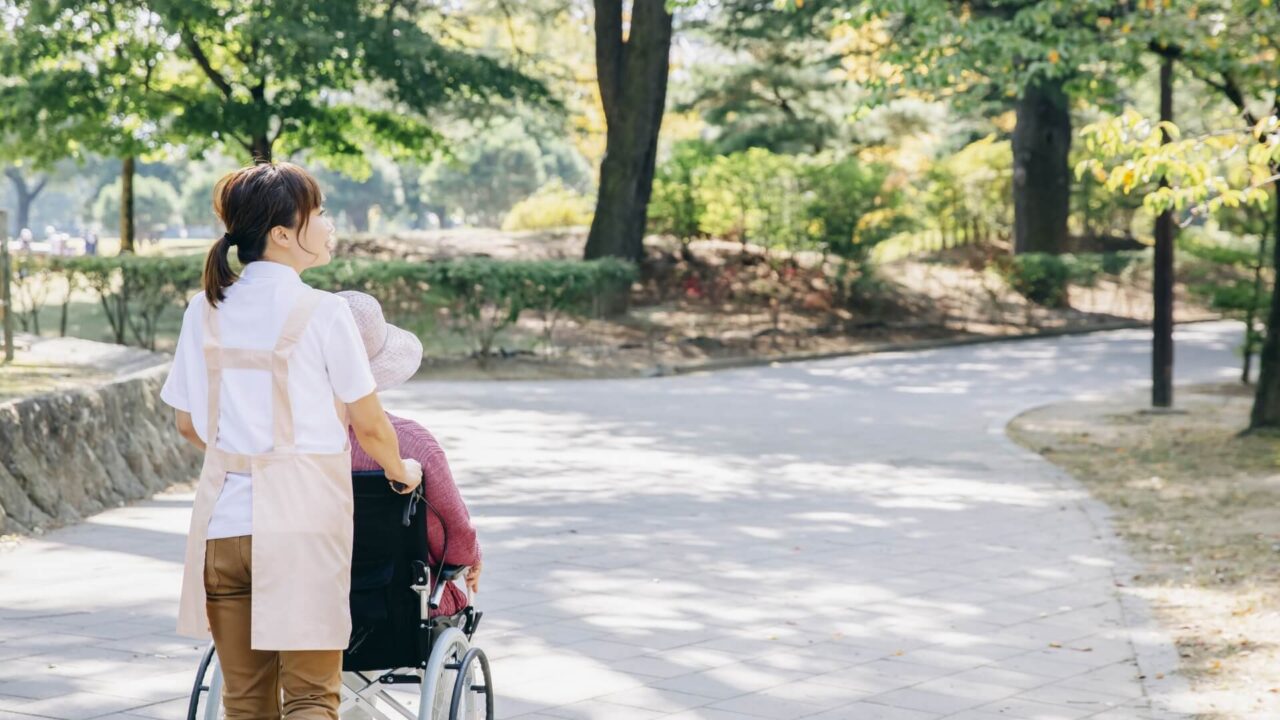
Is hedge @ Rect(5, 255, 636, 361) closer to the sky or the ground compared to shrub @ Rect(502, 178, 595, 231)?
closer to the ground

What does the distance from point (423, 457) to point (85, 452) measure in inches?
238

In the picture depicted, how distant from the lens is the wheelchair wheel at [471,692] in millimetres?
3988

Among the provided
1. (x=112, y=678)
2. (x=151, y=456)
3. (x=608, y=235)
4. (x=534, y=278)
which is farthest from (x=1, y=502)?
(x=608, y=235)

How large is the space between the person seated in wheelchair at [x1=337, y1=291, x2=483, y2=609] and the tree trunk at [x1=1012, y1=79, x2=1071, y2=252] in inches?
1077

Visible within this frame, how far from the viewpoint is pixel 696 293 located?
1073 inches

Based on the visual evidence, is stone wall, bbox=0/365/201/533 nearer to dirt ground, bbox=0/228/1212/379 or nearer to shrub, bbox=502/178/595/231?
dirt ground, bbox=0/228/1212/379

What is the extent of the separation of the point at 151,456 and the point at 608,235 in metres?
14.9

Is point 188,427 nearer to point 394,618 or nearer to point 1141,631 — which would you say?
point 394,618

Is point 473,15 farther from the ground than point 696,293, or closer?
farther from the ground

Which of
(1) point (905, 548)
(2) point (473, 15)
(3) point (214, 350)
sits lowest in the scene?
(1) point (905, 548)

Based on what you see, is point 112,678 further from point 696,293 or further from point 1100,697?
point 696,293

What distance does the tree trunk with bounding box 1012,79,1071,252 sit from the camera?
30344mm

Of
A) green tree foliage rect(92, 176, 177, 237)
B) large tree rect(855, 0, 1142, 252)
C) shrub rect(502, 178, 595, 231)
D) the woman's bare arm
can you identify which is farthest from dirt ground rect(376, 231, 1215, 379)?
green tree foliage rect(92, 176, 177, 237)

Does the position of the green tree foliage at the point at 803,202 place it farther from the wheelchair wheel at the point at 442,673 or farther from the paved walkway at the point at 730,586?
the wheelchair wheel at the point at 442,673
